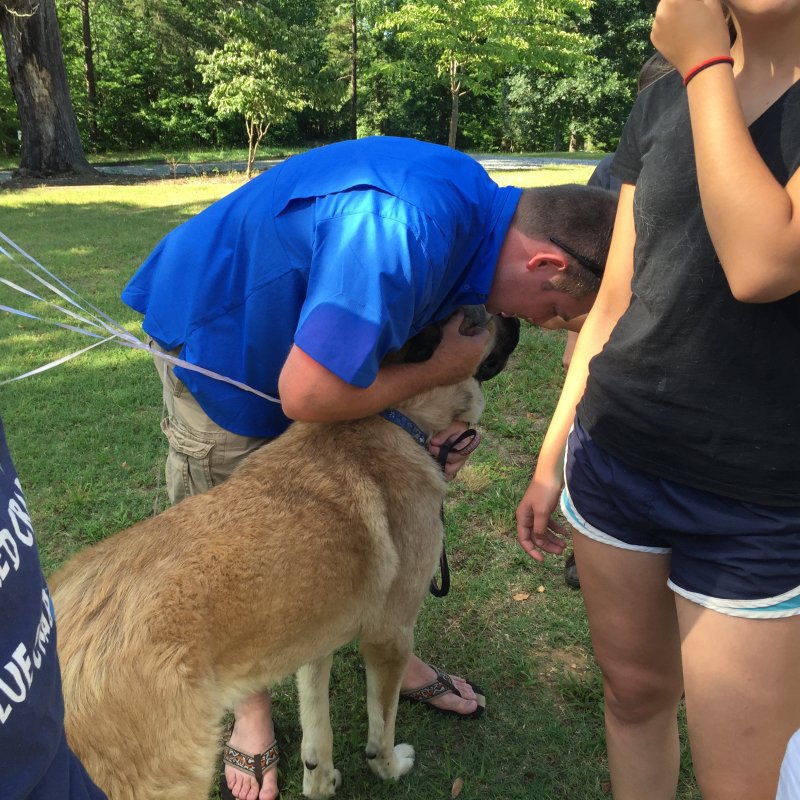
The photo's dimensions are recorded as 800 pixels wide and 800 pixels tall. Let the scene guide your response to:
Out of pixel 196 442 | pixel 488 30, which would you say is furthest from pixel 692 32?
pixel 488 30

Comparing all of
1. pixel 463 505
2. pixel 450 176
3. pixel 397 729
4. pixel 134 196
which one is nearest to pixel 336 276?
pixel 450 176

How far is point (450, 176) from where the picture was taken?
1.88 m

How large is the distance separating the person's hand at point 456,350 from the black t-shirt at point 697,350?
779 millimetres

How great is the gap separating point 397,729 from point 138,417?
3.04m

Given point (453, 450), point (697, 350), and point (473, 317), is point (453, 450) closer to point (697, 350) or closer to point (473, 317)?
point (473, 317)

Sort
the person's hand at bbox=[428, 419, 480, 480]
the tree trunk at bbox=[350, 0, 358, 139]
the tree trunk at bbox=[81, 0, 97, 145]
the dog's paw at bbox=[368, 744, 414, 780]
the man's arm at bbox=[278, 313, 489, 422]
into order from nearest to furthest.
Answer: the man's arm at bbox=[278, 313, 489, 422] < the person's hand at bbox=[428, 419, 480, 480] < the dog's paw at bbox=[368, 744, 414, 780] < the tree trunk at bbox=[81, 0, 97, 145] < the tree trunk at bbox=[350, 0, 358, 139]

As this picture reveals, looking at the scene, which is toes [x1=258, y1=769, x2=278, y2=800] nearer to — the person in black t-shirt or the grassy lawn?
the grassy lawn

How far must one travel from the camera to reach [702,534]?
1.37 metres

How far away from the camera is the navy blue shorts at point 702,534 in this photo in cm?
130

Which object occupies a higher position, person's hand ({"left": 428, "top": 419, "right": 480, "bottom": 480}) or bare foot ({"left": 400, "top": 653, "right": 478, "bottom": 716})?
person's hand ({"left": 428, "top": 419, "right": 480, "bottom": 480})

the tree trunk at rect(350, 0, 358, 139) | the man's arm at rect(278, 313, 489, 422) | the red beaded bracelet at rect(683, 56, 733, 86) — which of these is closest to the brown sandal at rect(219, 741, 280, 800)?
the man's arm at rect(278, 313, 489, 422)

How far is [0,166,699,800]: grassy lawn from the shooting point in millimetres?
2559

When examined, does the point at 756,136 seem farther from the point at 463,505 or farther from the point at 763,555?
the point at 463,505

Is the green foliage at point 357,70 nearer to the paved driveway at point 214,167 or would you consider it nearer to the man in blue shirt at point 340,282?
the paved driveway at point 214,167
